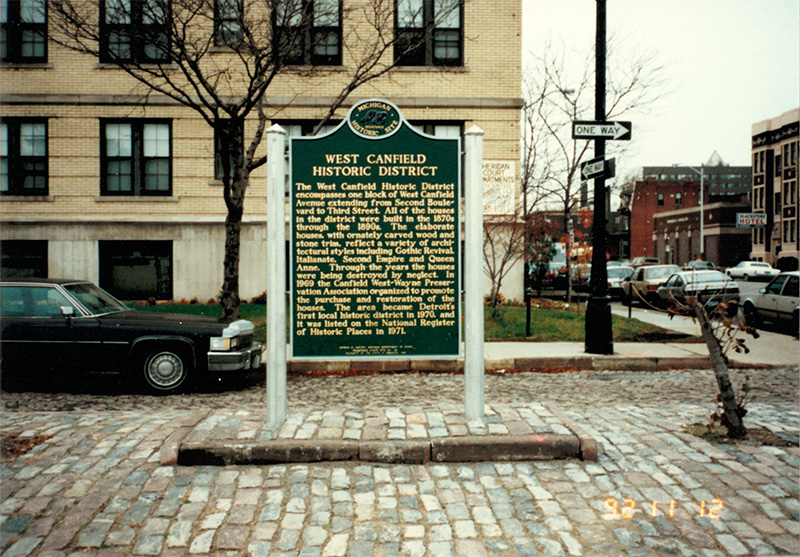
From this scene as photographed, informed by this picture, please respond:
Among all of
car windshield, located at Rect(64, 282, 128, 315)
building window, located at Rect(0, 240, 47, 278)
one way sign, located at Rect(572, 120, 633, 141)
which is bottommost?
car windshield, located at Rect(64, 282, 128, 315)

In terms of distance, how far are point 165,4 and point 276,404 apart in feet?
32.2

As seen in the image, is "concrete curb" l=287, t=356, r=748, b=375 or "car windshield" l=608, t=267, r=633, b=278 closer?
"concrete curb" l=287, t=356, r=748, b=375

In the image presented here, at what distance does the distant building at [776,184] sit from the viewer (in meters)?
69.0

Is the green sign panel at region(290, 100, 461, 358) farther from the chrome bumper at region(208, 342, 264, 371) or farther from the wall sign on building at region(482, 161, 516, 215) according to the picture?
the wall sign on building at region(482, 161, 516, 215)

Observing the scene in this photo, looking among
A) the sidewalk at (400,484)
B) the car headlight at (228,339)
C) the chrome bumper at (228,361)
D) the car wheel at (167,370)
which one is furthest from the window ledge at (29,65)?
the sidewalk at (400,484)

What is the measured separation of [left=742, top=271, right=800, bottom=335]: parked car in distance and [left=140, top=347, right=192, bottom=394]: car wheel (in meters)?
13.3

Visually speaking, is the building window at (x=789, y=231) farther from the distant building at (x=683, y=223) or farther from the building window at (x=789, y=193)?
the distant building at (x=683, y=223)

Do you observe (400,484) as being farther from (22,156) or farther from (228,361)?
(22,156)

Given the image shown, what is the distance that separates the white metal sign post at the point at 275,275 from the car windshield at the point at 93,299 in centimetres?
439

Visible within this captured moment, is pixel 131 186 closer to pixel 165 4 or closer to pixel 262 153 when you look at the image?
pixel 262 153

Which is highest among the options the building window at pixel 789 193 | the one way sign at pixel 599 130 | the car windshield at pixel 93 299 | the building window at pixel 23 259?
the building window at pixel 789 193

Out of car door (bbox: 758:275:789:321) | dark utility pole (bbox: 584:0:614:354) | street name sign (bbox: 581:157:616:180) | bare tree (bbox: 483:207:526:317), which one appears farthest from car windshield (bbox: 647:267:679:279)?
street name sign (bbox: 581:157:616:180)

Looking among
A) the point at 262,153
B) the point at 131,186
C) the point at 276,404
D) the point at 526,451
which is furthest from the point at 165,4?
the point at 526,451

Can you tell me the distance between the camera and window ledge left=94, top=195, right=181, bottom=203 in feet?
62.5
